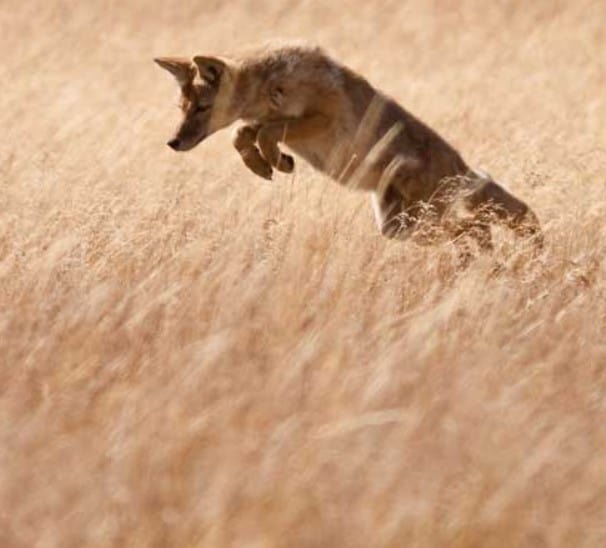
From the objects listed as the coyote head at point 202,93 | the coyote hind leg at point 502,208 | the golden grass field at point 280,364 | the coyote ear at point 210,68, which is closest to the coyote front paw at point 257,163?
the golden grass field at point 280,364

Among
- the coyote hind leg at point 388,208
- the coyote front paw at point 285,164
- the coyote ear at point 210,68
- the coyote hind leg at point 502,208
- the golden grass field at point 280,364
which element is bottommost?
the golden grass field at point 280,364

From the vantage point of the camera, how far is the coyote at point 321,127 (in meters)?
8.05

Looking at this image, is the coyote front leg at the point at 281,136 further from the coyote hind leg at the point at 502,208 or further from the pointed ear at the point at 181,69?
the coyote hind leg at the point at 502,208

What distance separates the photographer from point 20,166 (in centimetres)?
862

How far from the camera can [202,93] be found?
8.31m

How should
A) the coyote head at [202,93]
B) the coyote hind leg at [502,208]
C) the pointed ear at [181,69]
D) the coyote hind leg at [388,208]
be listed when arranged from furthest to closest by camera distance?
the pointed ear at [181,69] → the coyote head at [202,93] → the coyote hind leg at [388,208] → the coyote hind leg at [502,208]

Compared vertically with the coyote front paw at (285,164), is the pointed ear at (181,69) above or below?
above

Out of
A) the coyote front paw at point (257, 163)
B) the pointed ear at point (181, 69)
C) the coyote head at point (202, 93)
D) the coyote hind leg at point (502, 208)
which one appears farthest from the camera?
the pointed ear at point (181, 69)

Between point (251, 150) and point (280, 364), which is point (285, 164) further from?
point (280, 364)

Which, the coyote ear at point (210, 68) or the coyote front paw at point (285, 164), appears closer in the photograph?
the coyote front paw at point (285, 164)

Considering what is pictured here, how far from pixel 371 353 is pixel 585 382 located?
0.66 meters

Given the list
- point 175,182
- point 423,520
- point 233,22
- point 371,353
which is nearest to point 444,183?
point 175,182

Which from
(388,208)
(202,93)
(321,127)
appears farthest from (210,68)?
(388,208)

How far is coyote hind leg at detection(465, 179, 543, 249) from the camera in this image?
7.59 m
